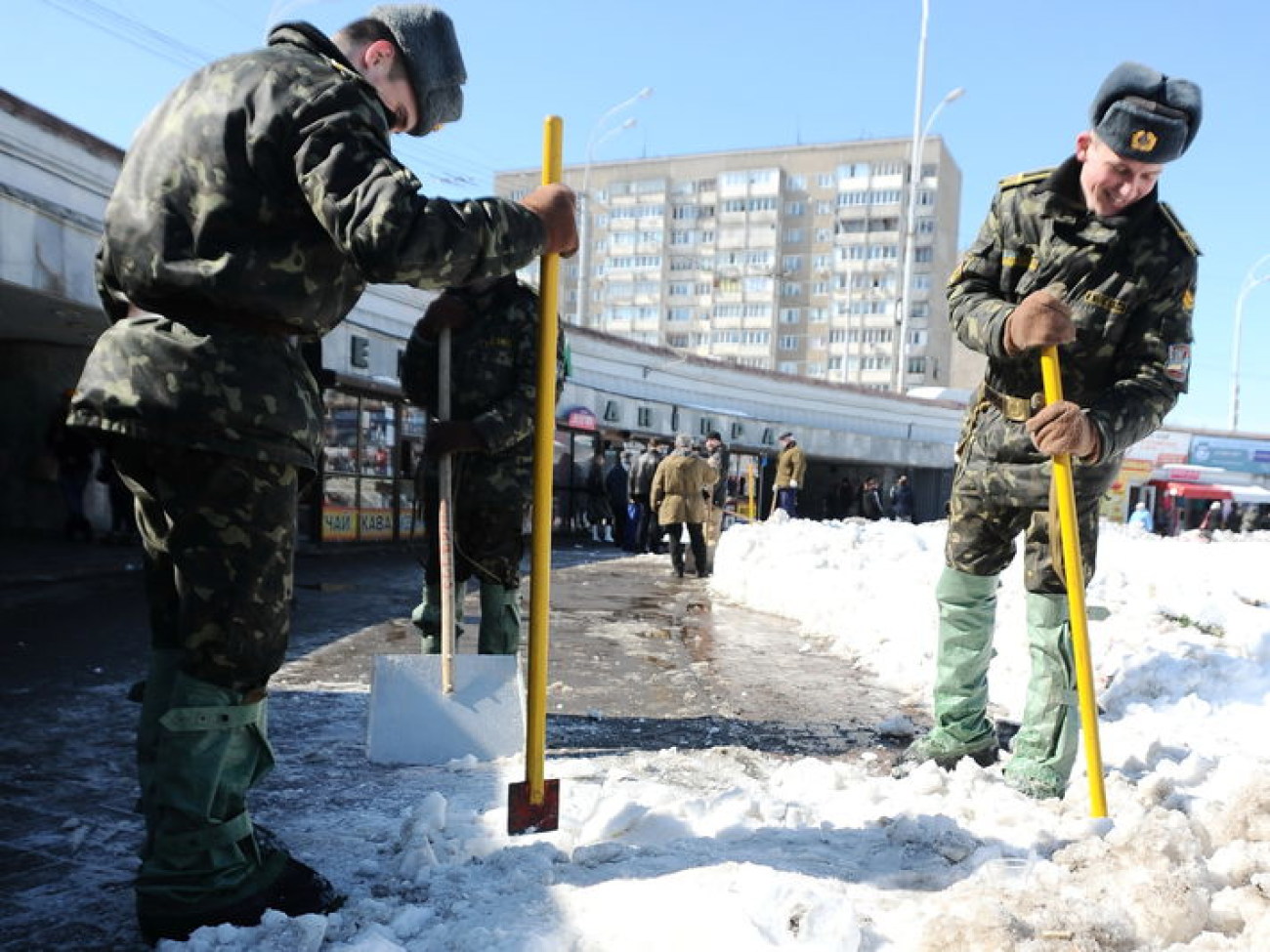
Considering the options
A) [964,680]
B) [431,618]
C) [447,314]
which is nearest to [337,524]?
[431,618]

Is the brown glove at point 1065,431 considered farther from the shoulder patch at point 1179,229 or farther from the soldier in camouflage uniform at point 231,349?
the soldier in camouflage uniform at point 231,349

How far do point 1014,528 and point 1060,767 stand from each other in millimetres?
774

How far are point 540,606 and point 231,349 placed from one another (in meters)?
0.91

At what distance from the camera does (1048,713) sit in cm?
295

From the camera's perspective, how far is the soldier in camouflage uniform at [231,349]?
186cm

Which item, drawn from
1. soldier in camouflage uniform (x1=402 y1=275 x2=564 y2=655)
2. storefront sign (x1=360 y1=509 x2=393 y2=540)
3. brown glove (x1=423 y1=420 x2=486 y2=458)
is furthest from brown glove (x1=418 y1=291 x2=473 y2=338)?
storefront sign (x1=360 y1=509 x2=393 y2=540)

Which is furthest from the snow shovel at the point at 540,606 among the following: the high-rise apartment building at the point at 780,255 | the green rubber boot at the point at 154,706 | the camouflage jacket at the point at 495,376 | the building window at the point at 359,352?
the high-rise apartment building at the point at 780,255

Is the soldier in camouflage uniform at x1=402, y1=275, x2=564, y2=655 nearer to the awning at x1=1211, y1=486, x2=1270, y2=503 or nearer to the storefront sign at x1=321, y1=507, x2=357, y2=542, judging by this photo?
the storefront sign at x1=321, y1=507, x2=357, y2=542

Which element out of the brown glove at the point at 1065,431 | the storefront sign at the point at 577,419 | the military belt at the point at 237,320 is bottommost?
the storefront sign at the point at 577,419

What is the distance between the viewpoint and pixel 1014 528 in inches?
127

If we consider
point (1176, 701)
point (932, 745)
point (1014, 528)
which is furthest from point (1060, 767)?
point (1176, 701)

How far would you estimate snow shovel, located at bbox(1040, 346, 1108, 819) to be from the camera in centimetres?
263

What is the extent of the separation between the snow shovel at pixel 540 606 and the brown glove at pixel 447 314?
1.38m

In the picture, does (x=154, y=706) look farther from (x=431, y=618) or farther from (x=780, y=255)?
(x=780, y=255)
